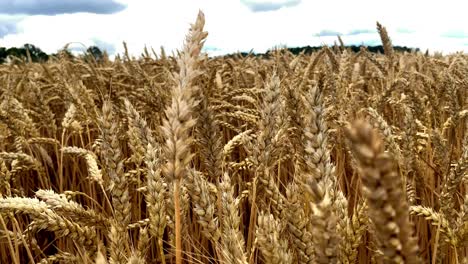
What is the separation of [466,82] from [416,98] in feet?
2.47

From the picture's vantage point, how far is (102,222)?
A: 122 cm

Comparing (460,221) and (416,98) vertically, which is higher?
(416,98)

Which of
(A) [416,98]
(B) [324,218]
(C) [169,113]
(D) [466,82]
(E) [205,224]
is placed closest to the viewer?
(B) [324,218]

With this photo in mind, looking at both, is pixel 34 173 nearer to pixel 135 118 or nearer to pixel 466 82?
pixel 135 118

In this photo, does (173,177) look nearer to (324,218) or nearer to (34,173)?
(324,218)

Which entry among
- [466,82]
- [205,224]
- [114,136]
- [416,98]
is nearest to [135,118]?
[114,136]

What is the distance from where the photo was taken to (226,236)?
0.96 m

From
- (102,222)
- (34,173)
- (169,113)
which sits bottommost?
(34,173)

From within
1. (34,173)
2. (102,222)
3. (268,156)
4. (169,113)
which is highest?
(169,113)

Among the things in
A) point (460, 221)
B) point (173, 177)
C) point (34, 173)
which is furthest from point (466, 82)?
point (34, 173)

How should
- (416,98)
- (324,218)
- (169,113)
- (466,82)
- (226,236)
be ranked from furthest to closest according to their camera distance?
(466,82) < (416,98) < (226,236) < (169,113) < (324,218)

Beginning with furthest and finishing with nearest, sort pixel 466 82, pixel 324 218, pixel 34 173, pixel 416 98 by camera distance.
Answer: pixel 34 173 < pixel 466 82 < pixel 416 98 < pixel 324 218

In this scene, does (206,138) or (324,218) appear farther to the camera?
(206,138)

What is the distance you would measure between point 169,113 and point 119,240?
14.0 inches
